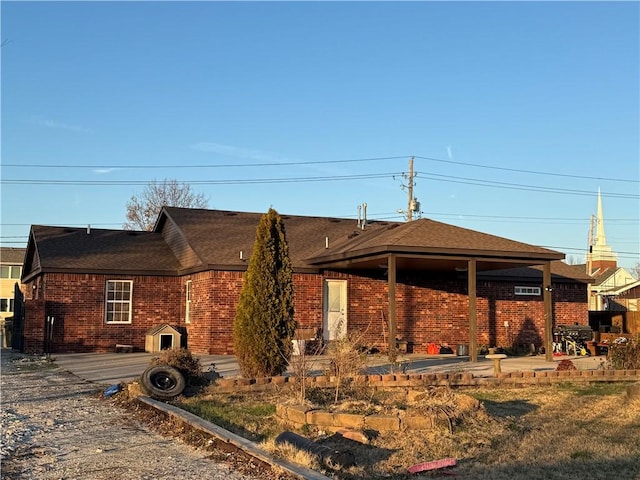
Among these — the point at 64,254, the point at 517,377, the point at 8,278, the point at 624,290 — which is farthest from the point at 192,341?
the point at 8,278

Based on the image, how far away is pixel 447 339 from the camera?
77.6 ft

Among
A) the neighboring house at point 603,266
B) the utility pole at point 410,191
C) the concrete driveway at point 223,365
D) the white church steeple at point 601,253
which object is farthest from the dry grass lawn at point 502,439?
the white church steeple at point 601,253

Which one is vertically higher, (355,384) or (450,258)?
(450,258)

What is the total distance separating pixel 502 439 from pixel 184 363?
19.3ft

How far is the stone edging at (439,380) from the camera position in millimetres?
11008

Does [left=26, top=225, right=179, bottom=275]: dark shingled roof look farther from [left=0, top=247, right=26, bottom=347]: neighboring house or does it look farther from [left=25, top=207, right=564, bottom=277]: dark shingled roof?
[left=0, top=247, right=26, bottom=347]: neighboring house

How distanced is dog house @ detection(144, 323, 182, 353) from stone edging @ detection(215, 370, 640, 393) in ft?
35.5

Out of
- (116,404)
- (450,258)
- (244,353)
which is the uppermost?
(450,258)

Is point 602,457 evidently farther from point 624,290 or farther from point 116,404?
point 624,290

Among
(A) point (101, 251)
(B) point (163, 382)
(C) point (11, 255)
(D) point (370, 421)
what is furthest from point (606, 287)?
(D) point (370, 421)

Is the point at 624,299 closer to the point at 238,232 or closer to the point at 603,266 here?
the point at 603,266

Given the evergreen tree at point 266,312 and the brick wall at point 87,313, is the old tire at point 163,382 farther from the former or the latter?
the brick wall at point 87,313

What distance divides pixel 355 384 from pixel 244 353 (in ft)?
7.96

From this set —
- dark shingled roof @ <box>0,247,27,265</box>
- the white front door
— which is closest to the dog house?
the white front door
